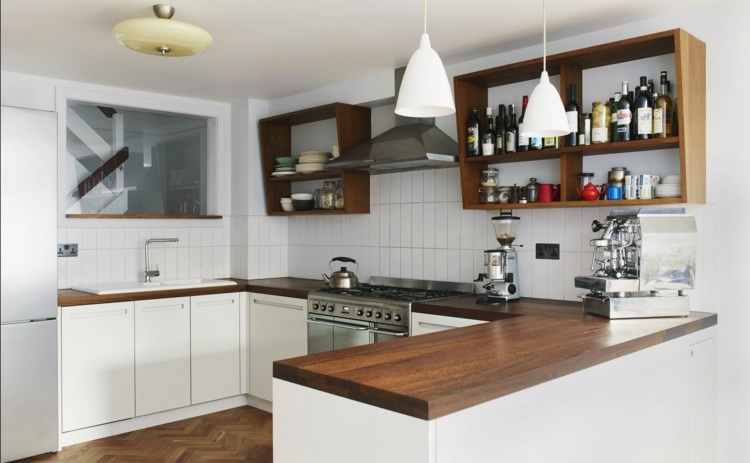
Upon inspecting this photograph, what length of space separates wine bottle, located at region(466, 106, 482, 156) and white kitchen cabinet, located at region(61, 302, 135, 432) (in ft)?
7.90

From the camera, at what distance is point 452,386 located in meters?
1.47

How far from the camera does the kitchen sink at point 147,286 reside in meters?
4.02

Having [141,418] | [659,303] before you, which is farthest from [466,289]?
[141,418]

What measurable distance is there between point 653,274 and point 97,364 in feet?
10.7

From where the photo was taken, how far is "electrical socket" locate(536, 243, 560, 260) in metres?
3.43

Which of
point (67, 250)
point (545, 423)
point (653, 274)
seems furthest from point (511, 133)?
point (67, 250)

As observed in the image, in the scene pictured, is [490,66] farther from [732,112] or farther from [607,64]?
[732,112]

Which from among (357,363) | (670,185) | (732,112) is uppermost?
(732,112)

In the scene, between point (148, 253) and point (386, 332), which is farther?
point (148, 253)

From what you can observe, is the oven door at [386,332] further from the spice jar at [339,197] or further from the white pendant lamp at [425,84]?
the white pendant lamp at [425,84]

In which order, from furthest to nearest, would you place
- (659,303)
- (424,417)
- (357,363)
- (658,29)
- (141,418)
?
1. (141,418)
2. (658,29)
3. (659,303)
4. (357,363)
5. (424,417)

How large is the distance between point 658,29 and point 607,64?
0.92 feet

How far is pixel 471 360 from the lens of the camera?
1.78 m

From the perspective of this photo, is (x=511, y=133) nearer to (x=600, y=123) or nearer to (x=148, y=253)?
(x=600, y=123)
